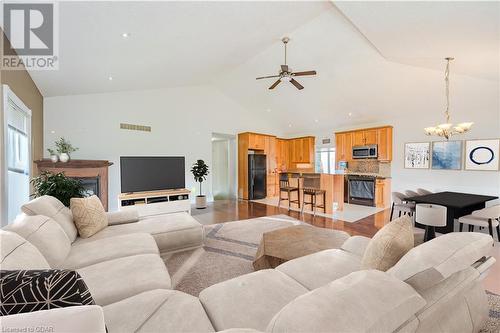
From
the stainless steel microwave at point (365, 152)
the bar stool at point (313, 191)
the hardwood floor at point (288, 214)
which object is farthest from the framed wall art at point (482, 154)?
the bar stool at point (313, 191)

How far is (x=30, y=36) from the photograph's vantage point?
237 centimetres

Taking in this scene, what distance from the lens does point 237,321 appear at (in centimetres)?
107

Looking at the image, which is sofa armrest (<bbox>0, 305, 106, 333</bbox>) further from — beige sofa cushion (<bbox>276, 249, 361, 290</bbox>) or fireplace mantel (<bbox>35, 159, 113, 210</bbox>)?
fireplace mantel (<bbox>35, 159, 113, 210</bbox>)

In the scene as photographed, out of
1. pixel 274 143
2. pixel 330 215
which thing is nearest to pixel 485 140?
pixel 330 215

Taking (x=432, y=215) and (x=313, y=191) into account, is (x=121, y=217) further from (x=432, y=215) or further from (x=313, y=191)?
(x=313, y=191)

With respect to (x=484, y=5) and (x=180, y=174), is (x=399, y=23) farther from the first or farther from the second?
(x=180, y=174)

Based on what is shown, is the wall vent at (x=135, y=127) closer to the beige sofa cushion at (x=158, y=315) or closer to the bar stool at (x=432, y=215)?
the beige sofa cushion at (x=158, y=315)

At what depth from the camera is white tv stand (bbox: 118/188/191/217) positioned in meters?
4.64

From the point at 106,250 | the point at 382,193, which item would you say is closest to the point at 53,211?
the point at 106,250

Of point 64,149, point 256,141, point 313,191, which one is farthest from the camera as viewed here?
point 256,141

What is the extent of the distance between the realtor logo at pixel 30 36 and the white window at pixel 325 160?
296 inches

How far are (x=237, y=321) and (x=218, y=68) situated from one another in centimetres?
513

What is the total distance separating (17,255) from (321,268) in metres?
1.84

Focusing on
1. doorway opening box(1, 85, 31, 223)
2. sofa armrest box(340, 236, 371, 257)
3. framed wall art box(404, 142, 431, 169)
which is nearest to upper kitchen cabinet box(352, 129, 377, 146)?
framed wall art box(404, 142, 431, 169)
